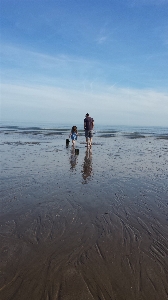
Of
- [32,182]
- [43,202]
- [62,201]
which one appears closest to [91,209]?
[62,201]

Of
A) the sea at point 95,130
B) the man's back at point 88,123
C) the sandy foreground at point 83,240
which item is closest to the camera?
the sandy foreground at point 83,240

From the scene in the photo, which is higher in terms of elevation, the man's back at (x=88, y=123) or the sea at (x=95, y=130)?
the man's back at (x=88, y=123)

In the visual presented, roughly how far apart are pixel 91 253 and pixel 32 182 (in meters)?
5.09

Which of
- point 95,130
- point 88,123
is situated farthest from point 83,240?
point 95,130

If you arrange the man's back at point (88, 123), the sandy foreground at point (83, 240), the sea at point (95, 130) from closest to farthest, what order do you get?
the sandy foreground at point (83, 240) < the man's back at point (88, 123) < the sea at point (95, 130)

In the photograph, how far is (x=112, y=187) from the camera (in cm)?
843

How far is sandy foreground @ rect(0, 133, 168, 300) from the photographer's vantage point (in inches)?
133

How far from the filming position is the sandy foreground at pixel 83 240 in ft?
11.1

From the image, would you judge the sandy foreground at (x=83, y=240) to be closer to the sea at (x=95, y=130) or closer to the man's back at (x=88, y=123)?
the man's back at (x=88, y=123)

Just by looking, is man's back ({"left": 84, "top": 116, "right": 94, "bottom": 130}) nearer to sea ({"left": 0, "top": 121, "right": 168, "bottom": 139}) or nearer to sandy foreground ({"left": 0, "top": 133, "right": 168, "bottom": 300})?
sandy foreground ({"left": 0, "top": 133, "right": 168, "bottom": 300})

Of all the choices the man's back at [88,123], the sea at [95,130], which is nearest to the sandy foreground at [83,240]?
the man's back at [88,123]

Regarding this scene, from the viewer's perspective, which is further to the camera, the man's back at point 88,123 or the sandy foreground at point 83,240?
the man's back at point 88,123

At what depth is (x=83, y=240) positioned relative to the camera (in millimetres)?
4664

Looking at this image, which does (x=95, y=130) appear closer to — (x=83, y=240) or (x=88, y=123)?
(x=88, y=123)
